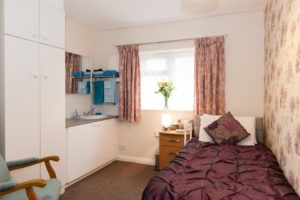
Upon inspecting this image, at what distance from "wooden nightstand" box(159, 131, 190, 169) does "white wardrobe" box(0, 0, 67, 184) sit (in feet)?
4.71

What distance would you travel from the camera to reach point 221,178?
5.45ft

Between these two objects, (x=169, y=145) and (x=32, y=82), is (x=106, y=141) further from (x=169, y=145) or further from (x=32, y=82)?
(x=32, y=82)

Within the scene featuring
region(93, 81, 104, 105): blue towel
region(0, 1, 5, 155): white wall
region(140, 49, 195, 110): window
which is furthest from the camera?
region(93, 81, 104, 105): blue towel

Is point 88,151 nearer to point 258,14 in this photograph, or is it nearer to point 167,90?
point 167,90

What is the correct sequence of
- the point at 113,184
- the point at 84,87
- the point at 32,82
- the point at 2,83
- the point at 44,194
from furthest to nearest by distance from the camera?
the point at 84,87, the point at 113,184, the point at 32,82, the point at 2,83, the point at 44,194

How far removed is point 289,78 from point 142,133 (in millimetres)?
2663

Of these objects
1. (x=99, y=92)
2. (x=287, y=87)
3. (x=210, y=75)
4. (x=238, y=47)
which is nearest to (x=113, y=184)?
(x=99, y=92)

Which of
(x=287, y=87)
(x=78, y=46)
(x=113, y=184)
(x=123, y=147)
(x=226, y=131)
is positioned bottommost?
(x=113, y=184)

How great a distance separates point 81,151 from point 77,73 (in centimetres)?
140

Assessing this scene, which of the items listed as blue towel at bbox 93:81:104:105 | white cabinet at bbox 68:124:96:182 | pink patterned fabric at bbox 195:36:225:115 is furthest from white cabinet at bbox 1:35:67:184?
pink patterned fabric at bbox 195:36:225:115

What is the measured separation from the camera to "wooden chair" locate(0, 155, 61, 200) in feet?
5.02

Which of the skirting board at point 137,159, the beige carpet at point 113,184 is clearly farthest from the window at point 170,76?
the beige carpet at point 113,184

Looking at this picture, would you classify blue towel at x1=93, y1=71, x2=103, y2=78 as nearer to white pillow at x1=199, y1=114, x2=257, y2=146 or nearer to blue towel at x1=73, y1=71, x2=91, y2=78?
blue towel at x1=73, y1=71, x2=91, y2=78

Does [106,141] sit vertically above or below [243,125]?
below
